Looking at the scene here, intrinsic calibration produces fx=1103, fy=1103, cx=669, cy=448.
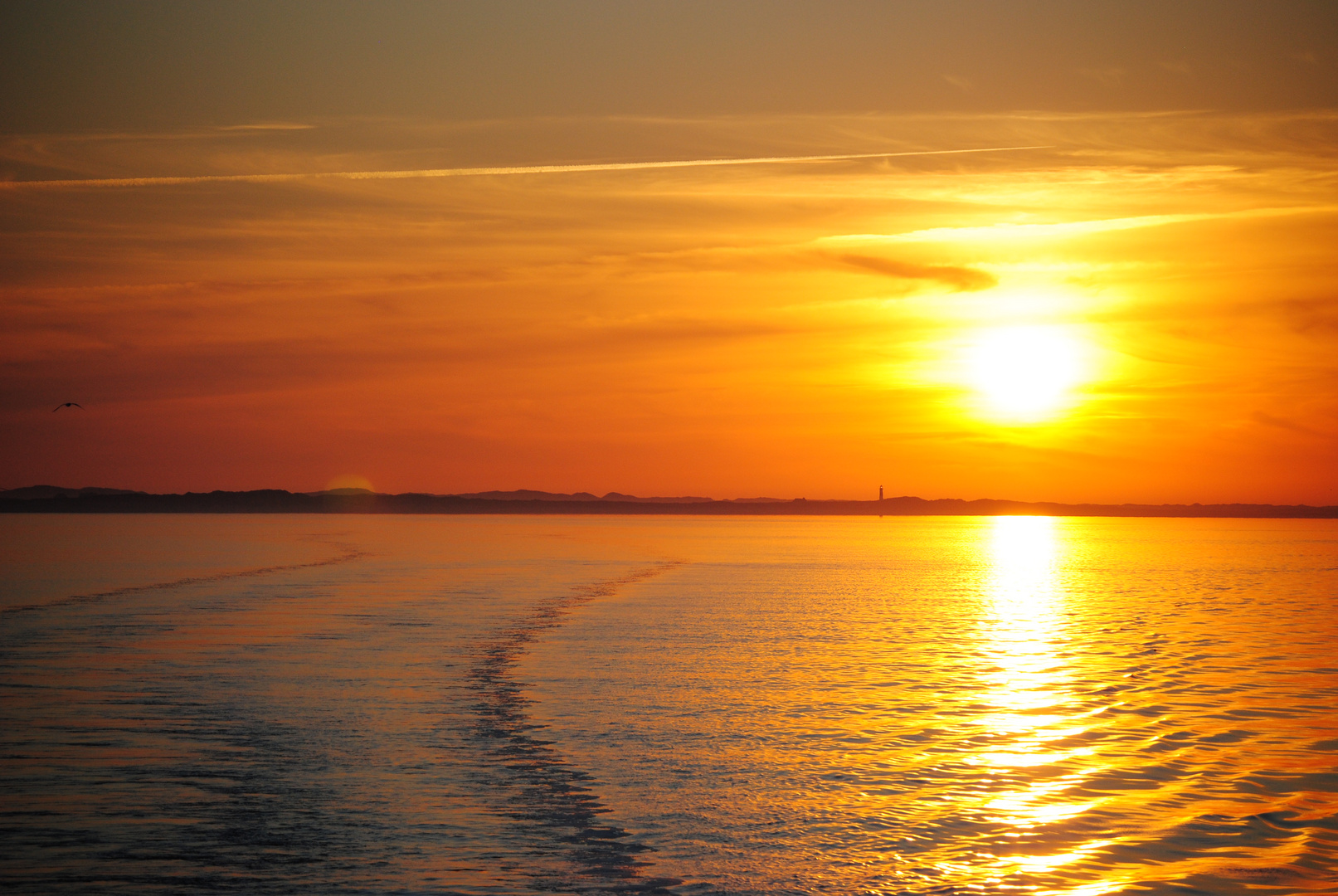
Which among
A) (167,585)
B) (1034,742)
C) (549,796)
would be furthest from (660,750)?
(167,585)

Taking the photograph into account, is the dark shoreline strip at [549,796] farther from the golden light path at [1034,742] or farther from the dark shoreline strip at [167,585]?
the dark shoreline strip at [167,585]

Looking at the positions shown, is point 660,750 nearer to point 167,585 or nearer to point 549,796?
point 549,796

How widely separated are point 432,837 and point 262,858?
5.58 feet

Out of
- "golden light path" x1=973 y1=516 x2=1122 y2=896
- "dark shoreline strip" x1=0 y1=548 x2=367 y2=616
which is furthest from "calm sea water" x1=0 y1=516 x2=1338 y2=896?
"dark shoreline strip" x1=0 y1=548 x2=367 y2=616

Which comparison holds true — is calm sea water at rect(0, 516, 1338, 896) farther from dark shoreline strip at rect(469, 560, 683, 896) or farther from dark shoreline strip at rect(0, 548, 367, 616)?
dark shoreline strip at rect(0, 548, 367, 616)

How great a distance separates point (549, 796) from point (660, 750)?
3160 millimetres

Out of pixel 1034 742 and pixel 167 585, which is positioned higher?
pixel 1034 742

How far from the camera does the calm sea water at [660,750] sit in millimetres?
10922

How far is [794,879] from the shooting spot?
1055 centimetres

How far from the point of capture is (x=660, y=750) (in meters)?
16.4

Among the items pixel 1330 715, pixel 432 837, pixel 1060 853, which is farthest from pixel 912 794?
pixel 1330 715

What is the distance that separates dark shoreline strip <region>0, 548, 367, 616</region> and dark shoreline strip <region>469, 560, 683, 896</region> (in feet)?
70.6

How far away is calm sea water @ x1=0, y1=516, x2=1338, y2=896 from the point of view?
10.9 meters

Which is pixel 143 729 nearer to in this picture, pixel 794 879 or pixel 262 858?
pixel 262 858
